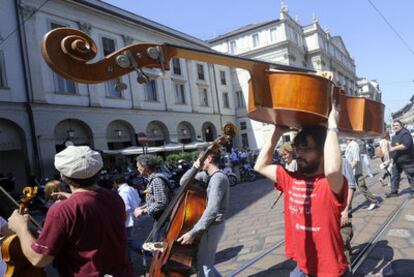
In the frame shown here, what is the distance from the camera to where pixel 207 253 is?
3.82m

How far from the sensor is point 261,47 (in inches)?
1750

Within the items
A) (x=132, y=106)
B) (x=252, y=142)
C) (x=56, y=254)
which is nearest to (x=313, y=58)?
(x=252, y=142)

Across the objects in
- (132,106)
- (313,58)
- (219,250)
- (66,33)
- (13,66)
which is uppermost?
(313,58)

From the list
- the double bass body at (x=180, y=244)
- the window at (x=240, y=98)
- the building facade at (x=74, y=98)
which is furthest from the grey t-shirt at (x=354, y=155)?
the window at (x=240, y=98)

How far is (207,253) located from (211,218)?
0.43 metres

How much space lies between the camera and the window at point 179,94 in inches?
1264

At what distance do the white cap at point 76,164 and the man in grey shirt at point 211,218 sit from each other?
1.40 meters

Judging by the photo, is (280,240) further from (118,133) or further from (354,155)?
(118,133)

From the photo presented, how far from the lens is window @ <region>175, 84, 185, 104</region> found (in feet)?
105

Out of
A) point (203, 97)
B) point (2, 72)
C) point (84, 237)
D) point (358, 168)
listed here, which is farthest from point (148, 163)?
point (203, 97)

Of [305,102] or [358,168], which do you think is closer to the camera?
[305,102]

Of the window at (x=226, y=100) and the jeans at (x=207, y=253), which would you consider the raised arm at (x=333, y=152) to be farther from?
the window at (x=226, y=100)

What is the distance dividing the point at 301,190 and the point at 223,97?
37.9 meters

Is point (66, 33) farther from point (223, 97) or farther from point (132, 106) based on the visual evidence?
point (223, 97)
